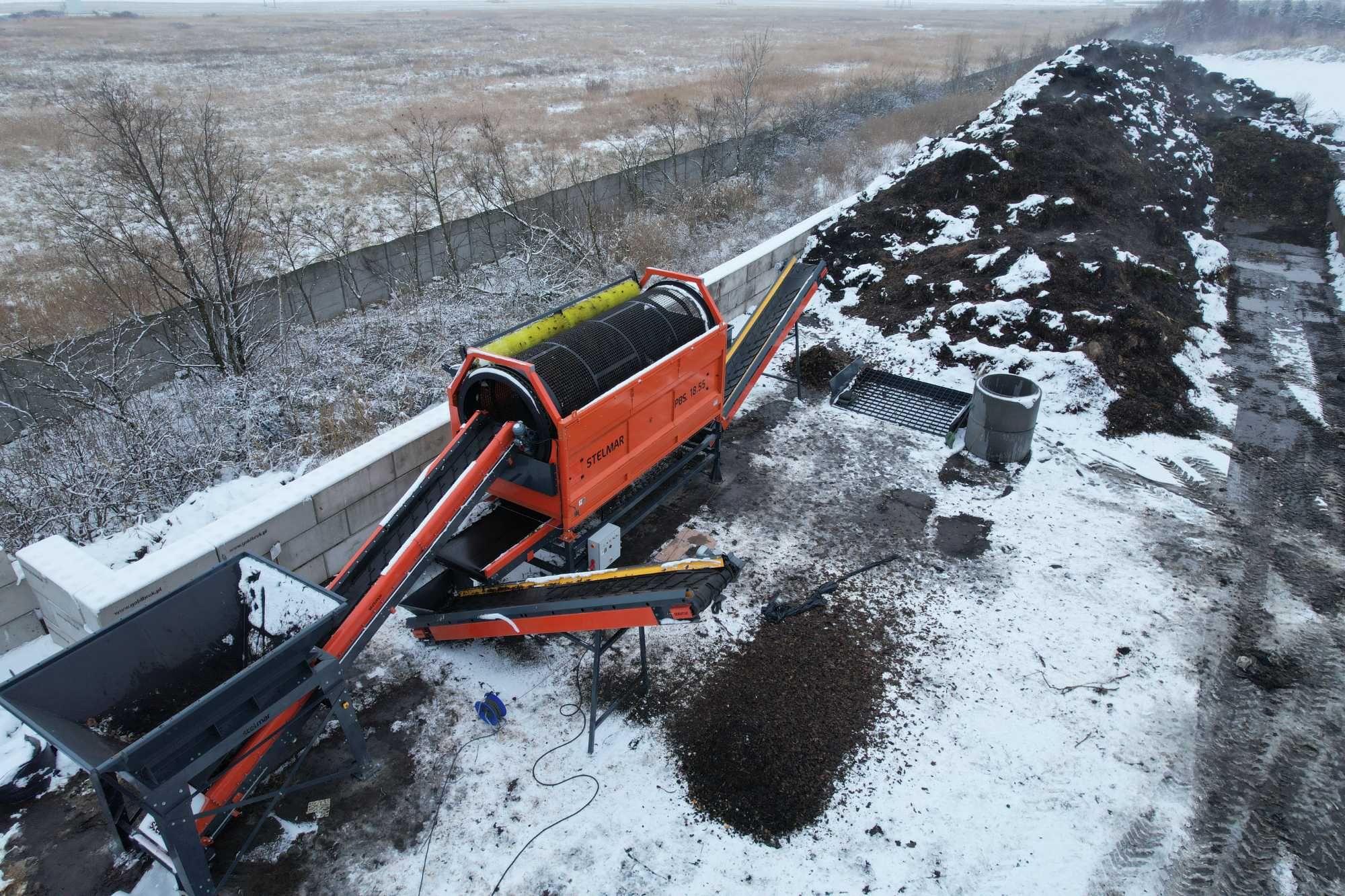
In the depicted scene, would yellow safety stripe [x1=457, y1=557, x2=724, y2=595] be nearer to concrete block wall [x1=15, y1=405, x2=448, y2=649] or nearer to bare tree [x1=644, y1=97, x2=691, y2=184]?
concrete block wall [x1=15, y1=405, x2=448, y2=649]

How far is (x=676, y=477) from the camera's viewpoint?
7.99 meters

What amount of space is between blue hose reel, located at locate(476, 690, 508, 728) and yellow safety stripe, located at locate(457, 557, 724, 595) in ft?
2.51

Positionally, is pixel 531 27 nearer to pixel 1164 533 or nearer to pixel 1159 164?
pixel 1159 164

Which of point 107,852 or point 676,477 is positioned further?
point 676,477

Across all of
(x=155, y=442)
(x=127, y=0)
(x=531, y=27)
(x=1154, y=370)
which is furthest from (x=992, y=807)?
(x=127, y=0)

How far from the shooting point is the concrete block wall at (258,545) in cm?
514

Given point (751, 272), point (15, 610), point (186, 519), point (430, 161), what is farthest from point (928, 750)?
point (430, 161)

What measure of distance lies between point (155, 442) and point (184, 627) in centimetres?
461

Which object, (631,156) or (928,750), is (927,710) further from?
(631,156)

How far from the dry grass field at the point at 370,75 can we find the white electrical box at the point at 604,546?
52.5 feet

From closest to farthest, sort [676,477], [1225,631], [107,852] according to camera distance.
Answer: [107,852] < [1225,631] < [676,477]

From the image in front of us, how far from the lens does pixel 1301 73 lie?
111 feet

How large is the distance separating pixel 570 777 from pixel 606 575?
1.32m

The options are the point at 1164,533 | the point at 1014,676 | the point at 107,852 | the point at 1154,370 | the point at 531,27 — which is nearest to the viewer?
the point at 107,852
